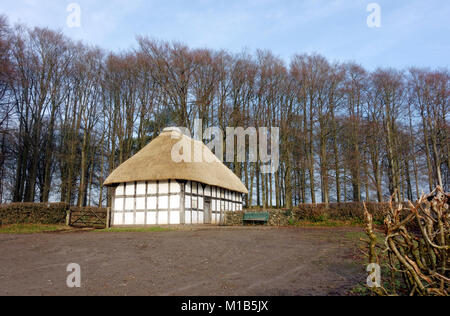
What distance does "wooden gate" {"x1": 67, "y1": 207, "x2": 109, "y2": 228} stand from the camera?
20406 millimetres

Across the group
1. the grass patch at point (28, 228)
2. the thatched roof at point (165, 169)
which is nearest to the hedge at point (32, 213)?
the grass patch at point (28, 228)

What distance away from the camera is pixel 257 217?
19594 millimetres

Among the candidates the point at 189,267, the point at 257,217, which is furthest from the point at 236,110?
the point at 189,267

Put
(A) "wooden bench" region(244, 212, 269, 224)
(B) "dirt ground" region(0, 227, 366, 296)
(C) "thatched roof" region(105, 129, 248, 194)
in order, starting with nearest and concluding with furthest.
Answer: (B) "dirt ground" region(0, 227, 366, 296)
(C) "thatched roof" region(105, 129, 248, 194)
(A) "wooden bench" region(244, 212, 269, 224)

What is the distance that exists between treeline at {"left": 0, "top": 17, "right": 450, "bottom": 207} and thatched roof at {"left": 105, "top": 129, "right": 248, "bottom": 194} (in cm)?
600

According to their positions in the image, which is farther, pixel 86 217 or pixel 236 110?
pixel 236 110

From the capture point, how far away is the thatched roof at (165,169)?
59.8 feet

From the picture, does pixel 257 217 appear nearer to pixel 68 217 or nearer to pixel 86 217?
pixel 86 217

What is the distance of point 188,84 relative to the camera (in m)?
27.8

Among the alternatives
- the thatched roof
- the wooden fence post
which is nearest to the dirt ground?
the thatched roof

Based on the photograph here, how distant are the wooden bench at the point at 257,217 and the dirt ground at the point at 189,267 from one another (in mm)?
7567

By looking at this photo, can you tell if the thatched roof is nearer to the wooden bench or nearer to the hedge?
the wooden bench

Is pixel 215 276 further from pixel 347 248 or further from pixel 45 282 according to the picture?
pixel 347 248

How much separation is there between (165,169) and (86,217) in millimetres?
6626
